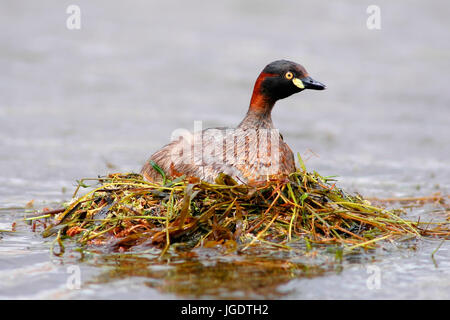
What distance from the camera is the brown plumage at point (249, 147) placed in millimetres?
7105

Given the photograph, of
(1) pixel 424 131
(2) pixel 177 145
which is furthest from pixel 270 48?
(2) pixel 177 145

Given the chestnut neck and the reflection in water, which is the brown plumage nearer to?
the chestnut neck

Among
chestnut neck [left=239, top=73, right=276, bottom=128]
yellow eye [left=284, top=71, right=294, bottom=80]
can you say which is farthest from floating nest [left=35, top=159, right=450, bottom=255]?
yellow eye [left=284, top=71, right=294, bottom=80]

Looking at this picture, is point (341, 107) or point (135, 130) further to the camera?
point (341, 107)

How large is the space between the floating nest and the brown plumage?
331mm

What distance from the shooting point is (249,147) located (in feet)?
23.9

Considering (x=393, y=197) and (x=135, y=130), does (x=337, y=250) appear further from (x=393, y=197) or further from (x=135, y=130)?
(x=135, y=130)

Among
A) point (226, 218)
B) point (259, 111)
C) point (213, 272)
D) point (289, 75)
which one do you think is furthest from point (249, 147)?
point (213, 272)

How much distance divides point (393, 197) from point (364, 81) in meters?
9.13

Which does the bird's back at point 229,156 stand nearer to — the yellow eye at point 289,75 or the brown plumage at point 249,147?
the brown plumage at point 249,147

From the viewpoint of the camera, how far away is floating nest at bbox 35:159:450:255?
6.29 meters

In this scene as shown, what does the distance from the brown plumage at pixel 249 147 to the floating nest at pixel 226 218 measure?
331 mm

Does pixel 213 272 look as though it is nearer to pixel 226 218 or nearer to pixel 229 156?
pixel 226 218

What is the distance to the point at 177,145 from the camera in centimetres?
775
